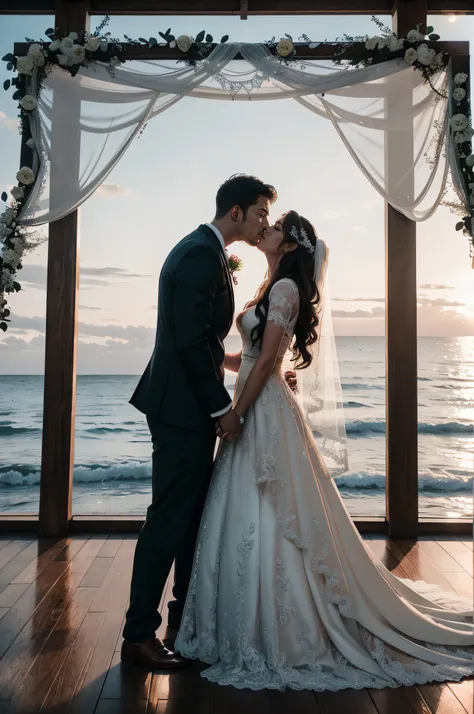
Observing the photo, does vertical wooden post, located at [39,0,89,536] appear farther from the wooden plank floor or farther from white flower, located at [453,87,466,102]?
white flower, located at [453,87,466,102]

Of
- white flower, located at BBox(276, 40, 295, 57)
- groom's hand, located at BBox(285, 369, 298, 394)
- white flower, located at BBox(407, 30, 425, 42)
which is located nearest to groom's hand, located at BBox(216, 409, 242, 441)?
groom's hand, located at BBox(285, 369, 298, 394)

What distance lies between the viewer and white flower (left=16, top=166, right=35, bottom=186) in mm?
3664

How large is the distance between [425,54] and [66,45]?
6.65ft

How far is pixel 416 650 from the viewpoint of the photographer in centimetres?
232

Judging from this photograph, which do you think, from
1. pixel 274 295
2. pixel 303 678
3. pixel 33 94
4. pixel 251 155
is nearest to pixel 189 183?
pixel 251 155

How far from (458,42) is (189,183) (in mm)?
9325

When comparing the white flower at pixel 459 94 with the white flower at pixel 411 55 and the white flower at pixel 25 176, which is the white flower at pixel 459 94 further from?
the white flower at pixel 25 176

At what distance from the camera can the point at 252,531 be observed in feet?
7.78

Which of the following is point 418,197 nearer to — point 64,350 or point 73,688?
point 64,350

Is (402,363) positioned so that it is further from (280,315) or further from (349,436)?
(349,436)

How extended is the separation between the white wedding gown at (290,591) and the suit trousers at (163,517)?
100mm

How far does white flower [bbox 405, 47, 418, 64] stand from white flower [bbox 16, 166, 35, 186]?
2.23 meters

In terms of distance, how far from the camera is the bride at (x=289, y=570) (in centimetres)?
225

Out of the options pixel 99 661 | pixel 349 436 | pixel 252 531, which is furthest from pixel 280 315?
pixel 349 436
